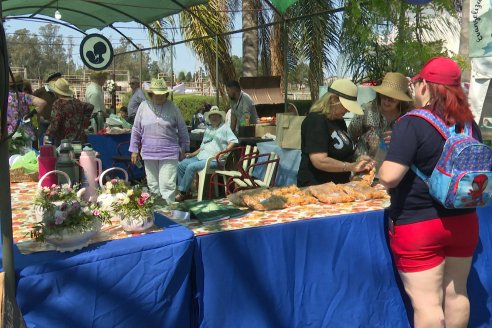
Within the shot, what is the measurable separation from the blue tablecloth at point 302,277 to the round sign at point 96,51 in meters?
8.38

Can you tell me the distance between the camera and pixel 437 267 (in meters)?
2.28

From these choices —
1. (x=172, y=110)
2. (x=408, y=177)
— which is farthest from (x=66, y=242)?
(x=172, y=110)

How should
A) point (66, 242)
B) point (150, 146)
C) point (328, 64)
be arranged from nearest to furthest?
point (66, 242) < point (150, 146) < point (328, 64)

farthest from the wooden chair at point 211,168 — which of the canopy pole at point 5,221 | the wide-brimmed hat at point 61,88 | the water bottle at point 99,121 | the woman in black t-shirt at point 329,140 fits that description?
the water bottle at point 99,121

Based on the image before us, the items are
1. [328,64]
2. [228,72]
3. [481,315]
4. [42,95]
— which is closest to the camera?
[481,315]

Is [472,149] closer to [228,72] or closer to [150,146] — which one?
[150,146]

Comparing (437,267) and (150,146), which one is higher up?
(150,146)

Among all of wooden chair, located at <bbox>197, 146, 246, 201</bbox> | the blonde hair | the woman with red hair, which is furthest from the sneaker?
the woman with red hair

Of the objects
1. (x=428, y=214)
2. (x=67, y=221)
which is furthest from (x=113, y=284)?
(x=428, y=214)

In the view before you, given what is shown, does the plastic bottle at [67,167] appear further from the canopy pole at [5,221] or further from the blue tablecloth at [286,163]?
the blue tablecloth at [286,163]

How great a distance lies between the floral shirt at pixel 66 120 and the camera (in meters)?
5.37

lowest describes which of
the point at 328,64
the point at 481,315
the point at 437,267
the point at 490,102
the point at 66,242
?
the point at 481,315

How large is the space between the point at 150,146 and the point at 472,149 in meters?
2.94

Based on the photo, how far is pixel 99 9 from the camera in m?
9.31
